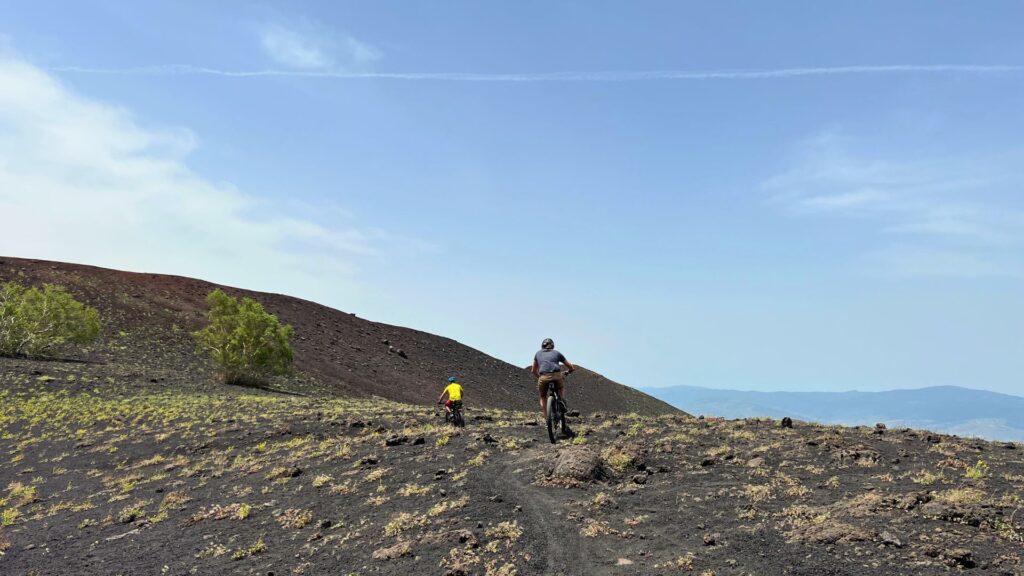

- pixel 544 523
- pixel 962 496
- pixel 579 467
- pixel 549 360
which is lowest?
pixel 544 523

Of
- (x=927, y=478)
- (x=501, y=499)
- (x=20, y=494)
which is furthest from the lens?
(x=20, y=494)

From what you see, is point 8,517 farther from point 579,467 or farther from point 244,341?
point 244,341

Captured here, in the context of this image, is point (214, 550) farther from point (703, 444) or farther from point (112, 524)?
point (703, 444)

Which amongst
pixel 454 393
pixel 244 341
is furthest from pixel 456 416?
pixel 244 341

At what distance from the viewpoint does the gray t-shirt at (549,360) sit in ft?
51.8

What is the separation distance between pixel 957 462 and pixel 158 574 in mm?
14562

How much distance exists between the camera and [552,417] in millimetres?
16438

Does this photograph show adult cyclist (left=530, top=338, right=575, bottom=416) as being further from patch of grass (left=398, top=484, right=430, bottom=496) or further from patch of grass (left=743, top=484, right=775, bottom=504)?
patch of grass (left=743, top=484, right=775, bottom=504)

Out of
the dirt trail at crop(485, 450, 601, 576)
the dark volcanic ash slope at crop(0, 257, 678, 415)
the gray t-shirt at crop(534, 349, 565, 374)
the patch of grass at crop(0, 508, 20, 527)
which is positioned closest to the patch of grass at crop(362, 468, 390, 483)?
the dirt trail at crop(485, 450, 601, 576)

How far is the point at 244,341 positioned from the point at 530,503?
38.1 meters

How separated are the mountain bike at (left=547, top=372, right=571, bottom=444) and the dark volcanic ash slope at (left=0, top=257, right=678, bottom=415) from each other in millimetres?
33067

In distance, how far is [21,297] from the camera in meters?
46.3

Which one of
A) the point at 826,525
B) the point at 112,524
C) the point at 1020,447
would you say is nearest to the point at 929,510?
the point at 826,525

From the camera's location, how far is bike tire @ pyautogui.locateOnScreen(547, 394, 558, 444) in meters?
16.0
